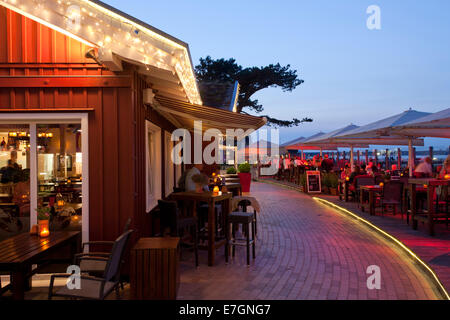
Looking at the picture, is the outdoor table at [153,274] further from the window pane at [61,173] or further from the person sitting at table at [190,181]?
the person sitting at table at [190,181]

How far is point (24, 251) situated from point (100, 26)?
2.42m

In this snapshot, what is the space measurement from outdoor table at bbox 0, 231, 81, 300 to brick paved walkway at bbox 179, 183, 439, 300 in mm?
1435

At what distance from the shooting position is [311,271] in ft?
16.3

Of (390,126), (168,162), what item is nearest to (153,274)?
(168,162)

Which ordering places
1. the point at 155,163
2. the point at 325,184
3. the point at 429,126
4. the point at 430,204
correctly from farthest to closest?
the point at 325,184, the point at 429,126, the point at 155,163, the point at 430,204

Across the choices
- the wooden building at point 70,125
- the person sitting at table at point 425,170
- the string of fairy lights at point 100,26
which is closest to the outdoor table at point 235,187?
the wooden building at point 70,125

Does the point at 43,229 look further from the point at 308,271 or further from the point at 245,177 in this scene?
the point at 245,177

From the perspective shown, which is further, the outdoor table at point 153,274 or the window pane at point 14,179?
the window pane at point 14,179

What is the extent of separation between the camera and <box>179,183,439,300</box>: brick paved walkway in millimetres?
4184

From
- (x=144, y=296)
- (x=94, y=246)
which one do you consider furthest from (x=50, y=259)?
(x=144, y=296)

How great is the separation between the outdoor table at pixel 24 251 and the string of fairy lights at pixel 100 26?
2094mm

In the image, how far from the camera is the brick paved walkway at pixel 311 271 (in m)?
4.18

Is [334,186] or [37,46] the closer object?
[37,46]
